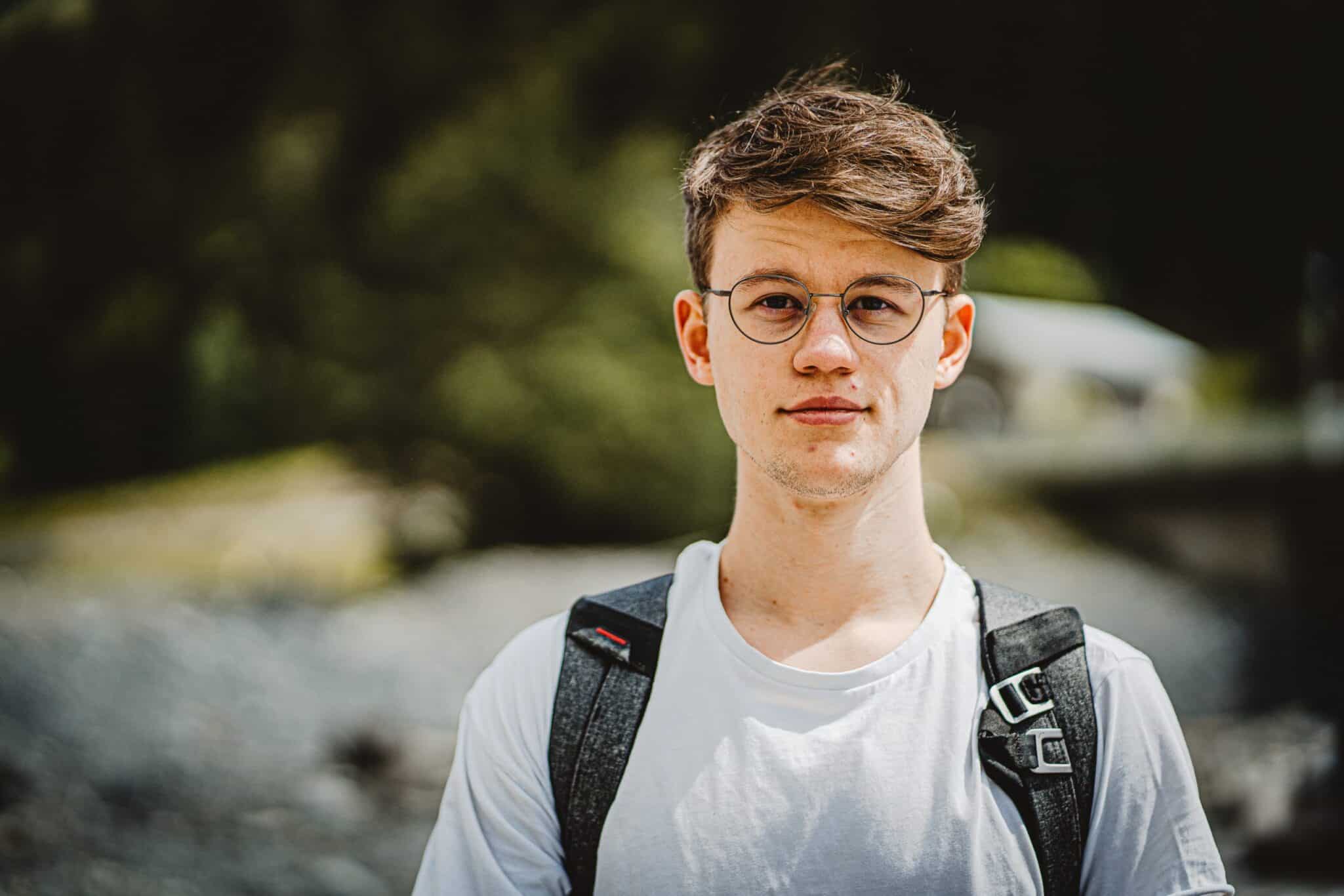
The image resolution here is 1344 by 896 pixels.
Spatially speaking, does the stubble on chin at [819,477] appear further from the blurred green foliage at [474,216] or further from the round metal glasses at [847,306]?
the blurred green foliage at [474,216]

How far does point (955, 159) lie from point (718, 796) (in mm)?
1120

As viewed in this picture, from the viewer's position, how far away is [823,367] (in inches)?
60.7

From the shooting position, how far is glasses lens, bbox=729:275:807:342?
1574mm

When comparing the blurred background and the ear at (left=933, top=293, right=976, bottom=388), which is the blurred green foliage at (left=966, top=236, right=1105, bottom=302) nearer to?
the blurred background

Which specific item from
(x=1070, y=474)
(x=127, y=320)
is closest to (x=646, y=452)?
(x=1070, y=474)

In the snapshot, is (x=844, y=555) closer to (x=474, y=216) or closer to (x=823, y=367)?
(x=823, y=367)

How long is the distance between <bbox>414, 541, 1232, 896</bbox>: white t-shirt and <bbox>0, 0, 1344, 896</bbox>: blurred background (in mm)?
2727

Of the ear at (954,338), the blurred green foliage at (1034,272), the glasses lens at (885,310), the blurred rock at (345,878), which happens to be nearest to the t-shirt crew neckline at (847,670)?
the ear at (954,338)

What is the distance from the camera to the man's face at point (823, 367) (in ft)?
5.10

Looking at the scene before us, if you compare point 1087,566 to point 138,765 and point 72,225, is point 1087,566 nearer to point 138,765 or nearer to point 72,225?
point 138,765

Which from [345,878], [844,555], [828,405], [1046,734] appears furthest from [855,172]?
[345,878]

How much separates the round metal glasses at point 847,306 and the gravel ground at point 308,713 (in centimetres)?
282

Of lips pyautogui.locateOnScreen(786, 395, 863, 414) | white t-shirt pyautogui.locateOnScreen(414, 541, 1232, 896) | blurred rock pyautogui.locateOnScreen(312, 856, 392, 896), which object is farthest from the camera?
blurred rock pyautogui.locateOnScreen(312, 856, 392, 896)

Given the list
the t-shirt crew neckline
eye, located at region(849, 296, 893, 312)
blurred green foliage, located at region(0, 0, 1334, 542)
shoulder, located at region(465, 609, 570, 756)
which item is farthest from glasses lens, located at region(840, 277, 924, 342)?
blurred green foliage, located at region(0, 0, 1334, 542)
